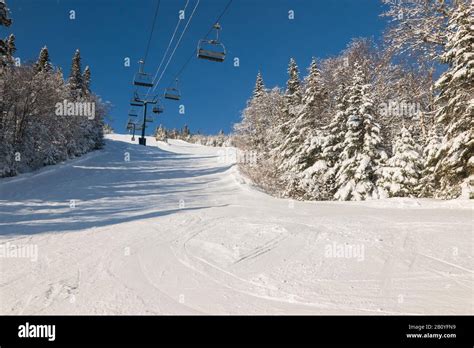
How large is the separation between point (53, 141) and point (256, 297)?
26392mm

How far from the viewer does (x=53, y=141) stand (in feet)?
84.3

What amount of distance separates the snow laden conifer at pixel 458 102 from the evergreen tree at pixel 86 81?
39678 mm

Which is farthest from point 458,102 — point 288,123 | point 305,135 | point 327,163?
point 288,123

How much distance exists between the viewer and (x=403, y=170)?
18281 millimetres

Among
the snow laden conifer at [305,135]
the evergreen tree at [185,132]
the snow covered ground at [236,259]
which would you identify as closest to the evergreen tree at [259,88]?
the snow laden conifer at [305,135]

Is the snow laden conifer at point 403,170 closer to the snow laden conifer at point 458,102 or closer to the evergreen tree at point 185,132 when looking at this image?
the snow laden conifer at point 458,102

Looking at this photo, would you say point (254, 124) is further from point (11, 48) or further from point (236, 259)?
point (236, 259)

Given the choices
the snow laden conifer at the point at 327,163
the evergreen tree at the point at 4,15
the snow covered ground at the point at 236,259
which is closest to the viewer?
the snow covered ground at the point at 236,259

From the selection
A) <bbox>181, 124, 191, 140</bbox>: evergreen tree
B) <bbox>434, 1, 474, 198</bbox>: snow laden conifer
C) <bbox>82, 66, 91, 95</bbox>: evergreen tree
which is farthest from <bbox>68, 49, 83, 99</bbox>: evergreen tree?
<bbox>181, 124, 191, 140</bbox>: evergreen tree

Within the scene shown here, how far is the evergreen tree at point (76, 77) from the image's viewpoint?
3769 centimetres

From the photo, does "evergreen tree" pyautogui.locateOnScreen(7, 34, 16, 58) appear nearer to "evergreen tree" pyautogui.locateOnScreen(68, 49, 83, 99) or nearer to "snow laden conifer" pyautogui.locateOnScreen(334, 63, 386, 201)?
"evergreen tree" pyautogui.locateOnScreen(68, 49, 83, 99)
